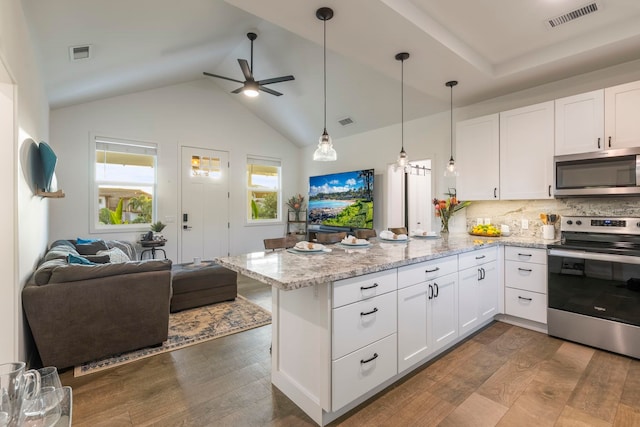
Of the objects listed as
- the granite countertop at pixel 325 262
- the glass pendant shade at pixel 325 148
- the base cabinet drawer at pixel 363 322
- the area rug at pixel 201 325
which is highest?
the glass pendant shade at pixel 325 148

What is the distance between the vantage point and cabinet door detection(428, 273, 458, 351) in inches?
96.0

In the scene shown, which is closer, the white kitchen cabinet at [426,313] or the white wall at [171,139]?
the white kitchen cabinet at [426,313]

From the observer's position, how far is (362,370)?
6.22 ft

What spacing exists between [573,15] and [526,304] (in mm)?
2715

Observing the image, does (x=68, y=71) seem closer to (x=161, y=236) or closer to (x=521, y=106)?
(x=161, y=236)

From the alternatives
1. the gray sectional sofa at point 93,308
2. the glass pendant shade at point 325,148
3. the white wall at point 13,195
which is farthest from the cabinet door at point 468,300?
the white wall at point 13,195

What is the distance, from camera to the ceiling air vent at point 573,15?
2416 millimetres

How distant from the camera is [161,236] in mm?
5500

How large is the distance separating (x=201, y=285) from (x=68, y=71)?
307cm

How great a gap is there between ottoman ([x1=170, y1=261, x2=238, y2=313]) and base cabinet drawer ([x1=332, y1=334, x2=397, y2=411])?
8.38 feet

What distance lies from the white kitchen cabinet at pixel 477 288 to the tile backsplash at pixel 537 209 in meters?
0.84

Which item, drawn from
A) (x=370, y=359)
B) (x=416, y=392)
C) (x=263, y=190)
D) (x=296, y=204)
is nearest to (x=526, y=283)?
(x=416, y=392)

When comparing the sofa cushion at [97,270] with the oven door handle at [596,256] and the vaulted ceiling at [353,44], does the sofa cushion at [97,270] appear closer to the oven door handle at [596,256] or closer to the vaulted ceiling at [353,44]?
the vaulted ceiling at [353,44]

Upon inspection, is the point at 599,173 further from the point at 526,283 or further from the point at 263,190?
the point at 263,190
